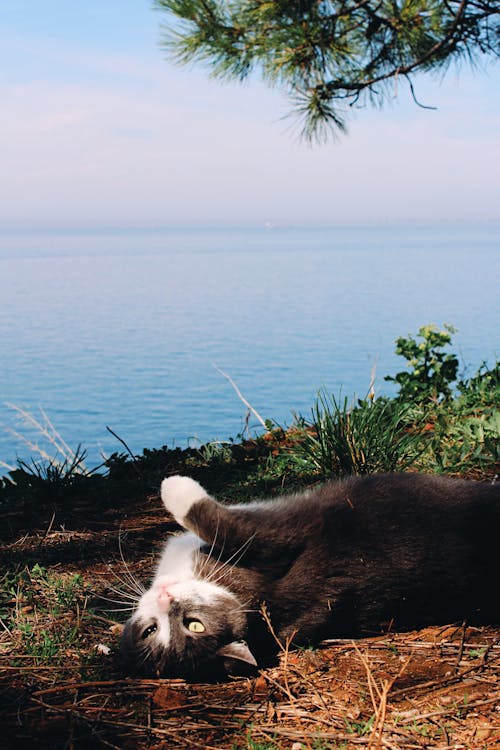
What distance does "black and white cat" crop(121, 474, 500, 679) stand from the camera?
2.62 m

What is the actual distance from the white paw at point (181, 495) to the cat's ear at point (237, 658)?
58 centimetres

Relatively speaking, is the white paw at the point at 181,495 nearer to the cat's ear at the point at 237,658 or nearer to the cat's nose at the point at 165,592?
the cat's nose at the point at 165,592

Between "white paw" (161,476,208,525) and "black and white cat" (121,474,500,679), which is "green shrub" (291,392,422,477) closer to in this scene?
"black and white cat" (121,474,500,679)

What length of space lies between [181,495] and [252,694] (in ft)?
2.72

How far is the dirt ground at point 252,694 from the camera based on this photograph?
2.18 meters

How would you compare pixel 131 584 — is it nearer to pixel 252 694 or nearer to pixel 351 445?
pixel 252 694

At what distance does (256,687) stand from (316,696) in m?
0.21

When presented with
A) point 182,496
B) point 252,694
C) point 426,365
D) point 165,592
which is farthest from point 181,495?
point 426,365

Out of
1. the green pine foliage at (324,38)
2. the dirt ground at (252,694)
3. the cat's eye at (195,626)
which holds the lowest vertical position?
the dirt ground at (252,694)

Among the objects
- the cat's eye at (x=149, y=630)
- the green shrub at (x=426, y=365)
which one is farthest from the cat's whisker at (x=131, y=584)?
the green shrub at (x=426, y=365)

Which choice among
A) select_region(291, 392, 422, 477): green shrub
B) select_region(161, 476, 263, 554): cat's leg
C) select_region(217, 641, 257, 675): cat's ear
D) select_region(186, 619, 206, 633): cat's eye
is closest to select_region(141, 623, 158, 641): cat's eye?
select_region(186, 619, 206, 633): cat's eye

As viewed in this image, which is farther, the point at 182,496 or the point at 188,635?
the point at 182,496

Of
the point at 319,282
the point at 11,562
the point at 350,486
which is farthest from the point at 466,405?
the point at 319,282

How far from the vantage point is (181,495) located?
2.99 m
